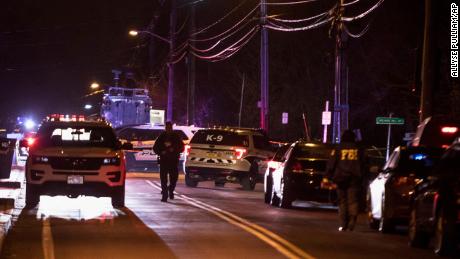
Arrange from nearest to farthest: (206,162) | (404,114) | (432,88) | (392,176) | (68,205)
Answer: (392,176), (68,205), (432,88), (206,162), (404,114)

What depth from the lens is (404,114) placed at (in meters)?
44.8

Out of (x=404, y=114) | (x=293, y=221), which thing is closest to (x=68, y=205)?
(x=293, y=221)

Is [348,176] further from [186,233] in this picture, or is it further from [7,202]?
[7,202]

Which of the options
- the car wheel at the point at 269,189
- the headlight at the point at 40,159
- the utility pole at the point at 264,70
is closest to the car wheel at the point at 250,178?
the car wheel at the point at 269,189

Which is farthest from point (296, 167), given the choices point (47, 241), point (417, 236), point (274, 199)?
point (47, 241)

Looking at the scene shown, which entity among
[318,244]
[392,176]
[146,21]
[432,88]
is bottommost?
[318,244]

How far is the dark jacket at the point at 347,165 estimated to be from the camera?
16.3m

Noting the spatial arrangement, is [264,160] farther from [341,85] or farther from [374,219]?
[374,219]

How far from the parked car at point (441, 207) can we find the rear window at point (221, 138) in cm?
1432

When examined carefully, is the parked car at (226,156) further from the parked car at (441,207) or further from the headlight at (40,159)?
the parked car at (441,207)

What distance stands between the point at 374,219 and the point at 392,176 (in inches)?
63.5

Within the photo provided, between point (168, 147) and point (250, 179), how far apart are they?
21.4 feet

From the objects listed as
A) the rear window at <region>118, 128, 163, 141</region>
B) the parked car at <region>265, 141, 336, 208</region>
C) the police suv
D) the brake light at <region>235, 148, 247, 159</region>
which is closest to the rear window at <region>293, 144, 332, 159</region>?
the parked car at <region>265, 141, 336, 208</region>

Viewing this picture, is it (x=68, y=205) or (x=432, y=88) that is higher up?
(x=432, y=88)
